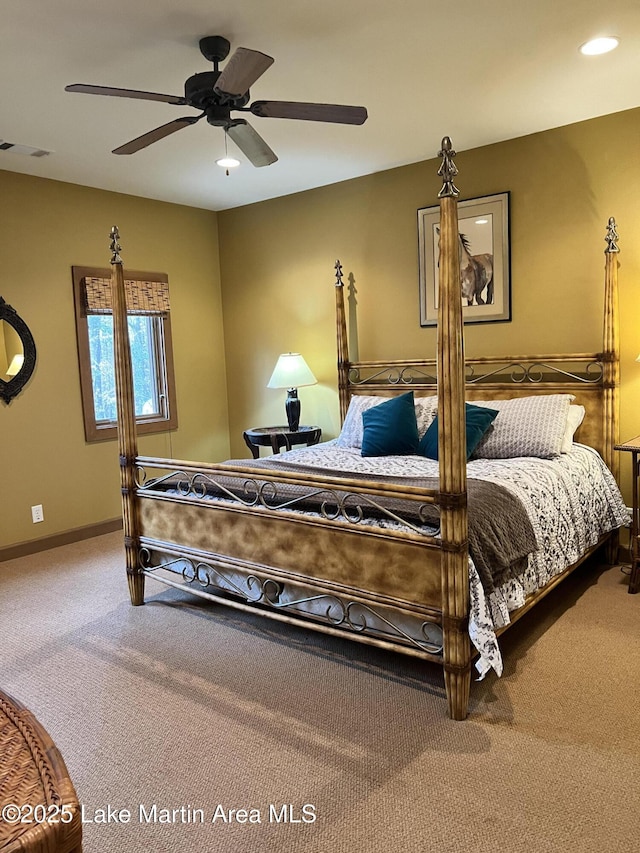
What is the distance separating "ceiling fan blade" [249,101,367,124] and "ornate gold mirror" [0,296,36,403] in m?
2.78

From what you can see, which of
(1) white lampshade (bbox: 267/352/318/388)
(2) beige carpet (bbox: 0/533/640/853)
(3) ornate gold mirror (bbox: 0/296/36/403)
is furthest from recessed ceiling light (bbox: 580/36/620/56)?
(3) ornate gold mirror (bbox: 0/296/36/403)

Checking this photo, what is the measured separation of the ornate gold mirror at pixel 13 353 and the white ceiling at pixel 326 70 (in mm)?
1029

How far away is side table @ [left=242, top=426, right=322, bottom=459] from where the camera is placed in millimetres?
5086

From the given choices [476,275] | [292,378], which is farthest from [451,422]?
[292,378]

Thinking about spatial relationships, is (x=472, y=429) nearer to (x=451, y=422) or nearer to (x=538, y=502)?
(x=538, y=502)

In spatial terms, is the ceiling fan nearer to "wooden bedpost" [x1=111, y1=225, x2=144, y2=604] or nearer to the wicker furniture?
"wooden bedpost" [x1=111, y1=225, x2=144, y2=604]

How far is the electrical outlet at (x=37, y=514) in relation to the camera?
4.75 metres

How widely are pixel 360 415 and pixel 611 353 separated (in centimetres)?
165

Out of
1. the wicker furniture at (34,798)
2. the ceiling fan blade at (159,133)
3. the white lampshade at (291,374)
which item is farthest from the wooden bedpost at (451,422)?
the white lampshade at (291,374)

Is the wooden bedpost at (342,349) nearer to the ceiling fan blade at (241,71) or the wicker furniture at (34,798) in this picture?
the ceiling fan blade at (241,71)

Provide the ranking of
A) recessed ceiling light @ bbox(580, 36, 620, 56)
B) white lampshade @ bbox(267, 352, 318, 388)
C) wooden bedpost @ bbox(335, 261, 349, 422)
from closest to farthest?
recessed ceiling light @ bbox(580, 36, 620, 56) → wooden bedpost @ bbox(335, 261, 349, 422) → white lampshade @ bbox(267, 352, 318, 388)

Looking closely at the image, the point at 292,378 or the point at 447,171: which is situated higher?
the point at 447,171

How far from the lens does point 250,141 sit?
9.61 feet

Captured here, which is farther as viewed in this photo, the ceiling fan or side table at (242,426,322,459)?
side table at (242,426,322,459)
